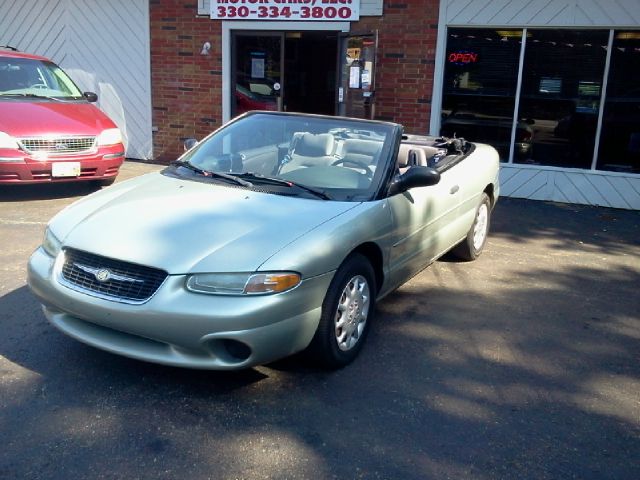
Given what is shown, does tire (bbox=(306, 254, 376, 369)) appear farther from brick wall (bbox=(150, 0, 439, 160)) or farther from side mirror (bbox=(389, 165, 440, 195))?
brick wall (bbox=(150, 0, 439, 160))

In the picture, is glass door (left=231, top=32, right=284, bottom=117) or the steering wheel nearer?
the steering wheel

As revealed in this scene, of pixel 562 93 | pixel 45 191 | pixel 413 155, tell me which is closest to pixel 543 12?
pixel 562 93

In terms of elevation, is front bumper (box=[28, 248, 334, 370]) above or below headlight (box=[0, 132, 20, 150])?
below

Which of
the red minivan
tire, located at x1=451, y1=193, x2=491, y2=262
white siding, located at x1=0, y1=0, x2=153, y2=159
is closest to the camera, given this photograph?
tire, located at x1=451, y1=193, x2=491, y2=262

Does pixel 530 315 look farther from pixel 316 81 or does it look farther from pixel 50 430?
pixel 316 81

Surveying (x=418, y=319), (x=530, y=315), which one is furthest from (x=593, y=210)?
(x=418, y=319)

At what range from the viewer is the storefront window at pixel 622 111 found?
9.33m

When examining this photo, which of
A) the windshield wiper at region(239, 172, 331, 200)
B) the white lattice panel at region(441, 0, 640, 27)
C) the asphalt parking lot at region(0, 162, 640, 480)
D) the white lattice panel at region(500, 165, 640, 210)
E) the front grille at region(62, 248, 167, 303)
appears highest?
the white lattice panel at region(441, 0, 640, 27)

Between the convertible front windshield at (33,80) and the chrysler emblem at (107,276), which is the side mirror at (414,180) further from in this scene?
the convertible front windshield at (33,80)

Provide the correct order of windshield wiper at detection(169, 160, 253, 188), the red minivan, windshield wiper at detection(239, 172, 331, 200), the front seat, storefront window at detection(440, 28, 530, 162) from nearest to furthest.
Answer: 1. windshield wiper at detection(239, 172, 331, 200)
2. windshield wiper at detection(169, 160, 253, 188)
3. the front seat
4. the red minivan
5. storefront window at detection(440, 28, 530, 162)

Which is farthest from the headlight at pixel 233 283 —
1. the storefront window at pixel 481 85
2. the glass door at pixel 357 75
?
the storefront window at pixel 481 85

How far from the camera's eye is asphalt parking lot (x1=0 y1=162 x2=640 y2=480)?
3.17 meters

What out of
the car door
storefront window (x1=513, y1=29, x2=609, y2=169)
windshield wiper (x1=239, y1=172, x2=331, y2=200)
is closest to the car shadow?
windshield wiper (x1=239, y1=172, x2=331, y2=200)

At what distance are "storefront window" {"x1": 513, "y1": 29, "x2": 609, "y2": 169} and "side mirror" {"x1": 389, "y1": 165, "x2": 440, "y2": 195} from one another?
231 inches
